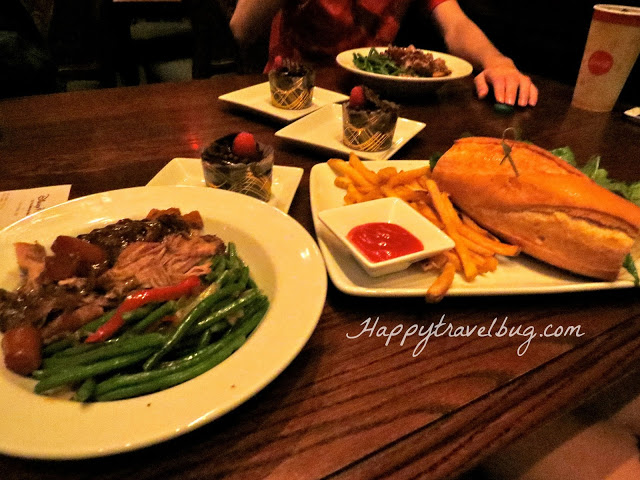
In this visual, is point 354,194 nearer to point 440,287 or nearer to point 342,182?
point 342,182

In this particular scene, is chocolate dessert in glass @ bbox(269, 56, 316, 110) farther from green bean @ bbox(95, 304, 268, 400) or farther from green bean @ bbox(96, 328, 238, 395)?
green bean @ bbox(96, 328, 238, 395)

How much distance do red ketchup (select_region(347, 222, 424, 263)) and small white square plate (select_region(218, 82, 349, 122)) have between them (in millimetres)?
1327

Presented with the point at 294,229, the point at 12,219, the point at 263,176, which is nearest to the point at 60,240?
the point at 12,219

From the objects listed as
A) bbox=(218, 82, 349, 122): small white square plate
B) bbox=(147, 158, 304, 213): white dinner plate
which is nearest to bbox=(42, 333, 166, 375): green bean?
bbox=(147, 158, 304, 213): white dinner plate

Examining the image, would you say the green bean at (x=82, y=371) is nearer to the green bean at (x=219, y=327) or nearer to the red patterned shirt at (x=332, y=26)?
the green bean at (x=219, y=327)

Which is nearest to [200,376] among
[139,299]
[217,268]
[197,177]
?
[139,299]

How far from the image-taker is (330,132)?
8.39ft

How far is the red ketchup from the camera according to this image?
→ 141 centimetres

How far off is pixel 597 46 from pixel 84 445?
3.38 m

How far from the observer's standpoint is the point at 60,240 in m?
1.28

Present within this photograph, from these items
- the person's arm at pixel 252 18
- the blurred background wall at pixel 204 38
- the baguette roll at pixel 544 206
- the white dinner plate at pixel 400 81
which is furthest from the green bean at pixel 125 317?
the blurred background wall at pixel 204 38

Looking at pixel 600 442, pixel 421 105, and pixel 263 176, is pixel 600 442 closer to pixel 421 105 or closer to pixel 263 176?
pixel 263 176

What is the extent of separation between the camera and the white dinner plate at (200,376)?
0.80 metres

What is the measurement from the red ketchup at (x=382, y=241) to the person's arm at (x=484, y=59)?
208 centimetres
